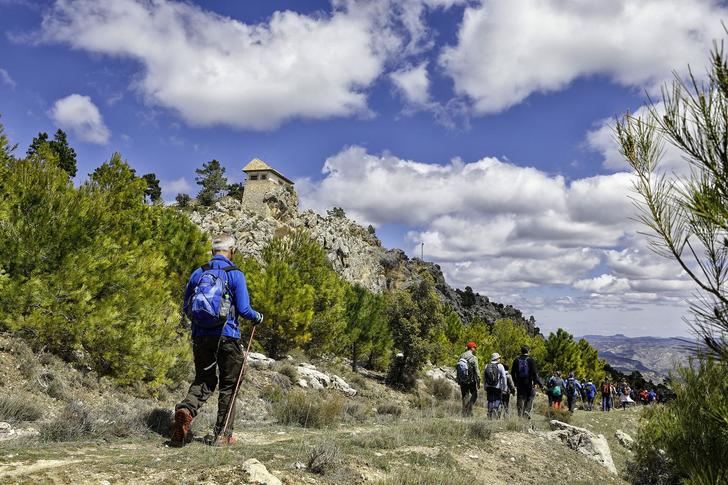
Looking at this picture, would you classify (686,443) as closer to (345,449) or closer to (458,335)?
(345,449)

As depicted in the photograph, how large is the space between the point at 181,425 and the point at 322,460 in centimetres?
153

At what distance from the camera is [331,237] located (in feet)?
224

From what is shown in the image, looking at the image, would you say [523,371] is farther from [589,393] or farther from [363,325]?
[589,393]

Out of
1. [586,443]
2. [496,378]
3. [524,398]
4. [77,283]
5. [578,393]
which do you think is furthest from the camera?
[578,393]

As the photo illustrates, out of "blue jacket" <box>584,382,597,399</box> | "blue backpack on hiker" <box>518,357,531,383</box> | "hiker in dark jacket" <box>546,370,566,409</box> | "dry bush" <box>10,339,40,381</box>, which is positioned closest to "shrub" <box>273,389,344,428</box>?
"dry bush" <box>10,339,40,381</box>

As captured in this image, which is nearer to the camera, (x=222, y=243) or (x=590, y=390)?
(x=222, y=243)

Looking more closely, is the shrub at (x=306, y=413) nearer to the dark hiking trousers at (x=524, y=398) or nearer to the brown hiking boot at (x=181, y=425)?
the brown hiking boot at (x=181, y=425)

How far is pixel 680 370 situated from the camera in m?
7.03

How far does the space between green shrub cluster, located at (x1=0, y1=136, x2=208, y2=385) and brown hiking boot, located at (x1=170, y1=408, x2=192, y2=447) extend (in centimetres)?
425

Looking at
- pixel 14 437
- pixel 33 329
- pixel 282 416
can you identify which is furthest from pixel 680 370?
pixel 33 329

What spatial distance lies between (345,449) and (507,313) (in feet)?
340

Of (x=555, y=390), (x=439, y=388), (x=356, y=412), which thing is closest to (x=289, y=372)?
(x=356, y=412)

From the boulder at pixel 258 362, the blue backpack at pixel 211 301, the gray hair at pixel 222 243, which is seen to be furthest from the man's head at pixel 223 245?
the boulder at pixel 258 362

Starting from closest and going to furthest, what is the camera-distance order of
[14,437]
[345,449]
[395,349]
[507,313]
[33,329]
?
[14,437] < [345,449] < [33,329] < [395,349] < [507,313]
